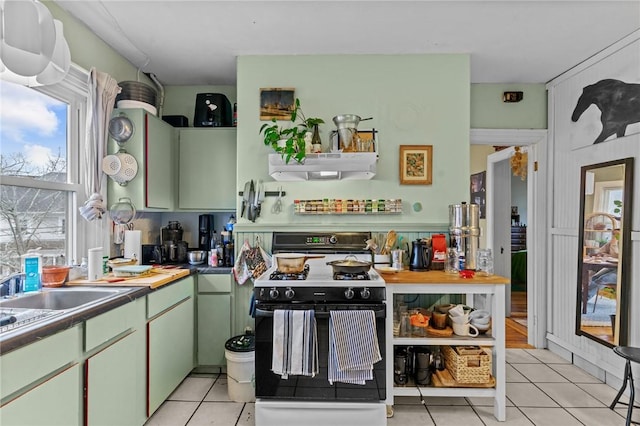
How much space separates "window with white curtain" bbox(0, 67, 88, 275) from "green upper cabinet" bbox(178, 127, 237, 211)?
0.86m

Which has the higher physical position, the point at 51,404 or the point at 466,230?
the point at 466,230

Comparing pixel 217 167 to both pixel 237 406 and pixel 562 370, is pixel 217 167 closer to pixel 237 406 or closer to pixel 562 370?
pixel 237 406

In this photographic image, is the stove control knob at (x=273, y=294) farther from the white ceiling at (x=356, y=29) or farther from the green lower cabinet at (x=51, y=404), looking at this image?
the white ceiling at (x=356, y=29)

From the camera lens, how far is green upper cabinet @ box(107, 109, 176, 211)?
277 centimetres

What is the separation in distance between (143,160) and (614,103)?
11.9ft

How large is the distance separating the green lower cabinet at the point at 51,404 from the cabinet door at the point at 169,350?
2.06 feet

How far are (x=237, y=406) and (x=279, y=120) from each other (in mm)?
2167

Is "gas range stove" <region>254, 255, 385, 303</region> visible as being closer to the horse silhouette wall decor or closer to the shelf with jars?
the shelf with jars

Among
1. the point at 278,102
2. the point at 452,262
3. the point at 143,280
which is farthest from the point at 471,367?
the point at 278,102

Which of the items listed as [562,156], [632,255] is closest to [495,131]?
[562,156]

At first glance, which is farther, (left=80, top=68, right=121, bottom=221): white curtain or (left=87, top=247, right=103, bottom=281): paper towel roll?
(left=80, top=68, right=121, bottom=221): white curtain

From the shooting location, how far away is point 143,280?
7.59 feet

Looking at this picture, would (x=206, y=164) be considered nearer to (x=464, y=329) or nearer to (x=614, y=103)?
(x=464, y=329)

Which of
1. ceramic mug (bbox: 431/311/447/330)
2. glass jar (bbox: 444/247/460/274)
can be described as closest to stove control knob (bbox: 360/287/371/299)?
ceramic mug (bbox: 431/311/447/330)
